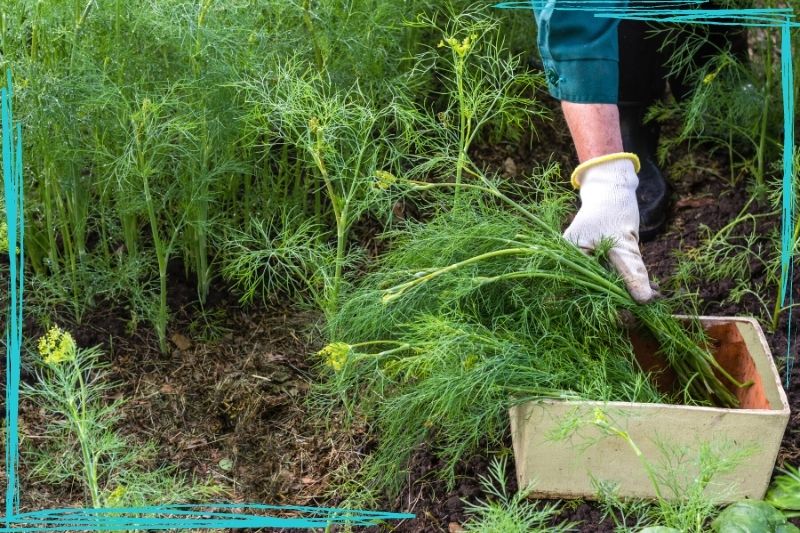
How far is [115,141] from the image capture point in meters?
2.65

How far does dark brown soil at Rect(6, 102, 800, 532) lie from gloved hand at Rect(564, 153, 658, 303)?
0.54 meters

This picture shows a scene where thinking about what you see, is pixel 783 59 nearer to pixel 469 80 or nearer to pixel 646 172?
pixel 469 80

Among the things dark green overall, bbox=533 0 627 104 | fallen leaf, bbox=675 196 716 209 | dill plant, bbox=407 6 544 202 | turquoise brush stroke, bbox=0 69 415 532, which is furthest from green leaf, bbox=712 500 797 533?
fallen leaf, bbox=675 196 716 209

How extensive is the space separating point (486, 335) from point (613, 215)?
0.47 meters

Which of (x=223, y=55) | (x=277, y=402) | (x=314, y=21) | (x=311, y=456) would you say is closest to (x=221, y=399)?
(x=277, y=402)

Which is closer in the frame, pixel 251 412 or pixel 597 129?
pixel 597 129

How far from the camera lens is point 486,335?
7.13 feet

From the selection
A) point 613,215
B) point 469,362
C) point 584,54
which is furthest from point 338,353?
point 584,54

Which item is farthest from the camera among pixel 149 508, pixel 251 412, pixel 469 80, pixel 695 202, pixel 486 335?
pixel 695 202

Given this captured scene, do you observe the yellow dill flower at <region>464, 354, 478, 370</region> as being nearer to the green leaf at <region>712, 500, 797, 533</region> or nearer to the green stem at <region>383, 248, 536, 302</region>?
the green stem at <region>383, 248, 536, 302</region>

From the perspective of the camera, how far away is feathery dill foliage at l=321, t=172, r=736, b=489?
210 cm

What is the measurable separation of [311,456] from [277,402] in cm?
21

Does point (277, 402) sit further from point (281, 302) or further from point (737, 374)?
point (737, 374)

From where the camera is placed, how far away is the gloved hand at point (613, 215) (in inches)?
92.9
